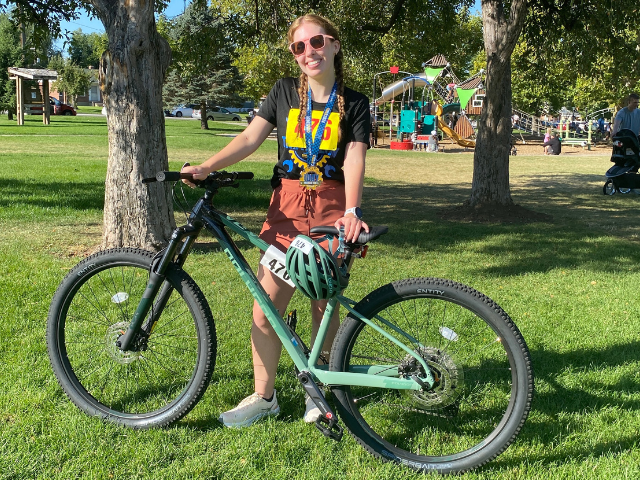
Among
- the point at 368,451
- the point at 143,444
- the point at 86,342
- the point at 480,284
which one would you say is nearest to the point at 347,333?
the point at 368,451

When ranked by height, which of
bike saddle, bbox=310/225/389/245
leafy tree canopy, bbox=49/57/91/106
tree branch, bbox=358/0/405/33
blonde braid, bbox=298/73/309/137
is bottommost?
bike saddle, bbox=310/225/389/245

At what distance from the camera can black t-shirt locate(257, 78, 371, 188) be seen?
3098mm

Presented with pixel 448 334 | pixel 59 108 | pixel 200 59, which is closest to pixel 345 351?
pixel 448 334

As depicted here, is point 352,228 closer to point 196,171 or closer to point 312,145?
point 312,145

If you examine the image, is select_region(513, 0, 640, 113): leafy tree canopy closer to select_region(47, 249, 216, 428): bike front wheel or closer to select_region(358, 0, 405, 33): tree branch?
select_region(358, 0, 405, 33): tree branch

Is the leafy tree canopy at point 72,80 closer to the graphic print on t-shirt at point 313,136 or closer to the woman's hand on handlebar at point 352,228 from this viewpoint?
the graphic print on t-shirt at point 313,136

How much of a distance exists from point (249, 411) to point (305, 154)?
1352 millimetres

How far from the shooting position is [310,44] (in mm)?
3023

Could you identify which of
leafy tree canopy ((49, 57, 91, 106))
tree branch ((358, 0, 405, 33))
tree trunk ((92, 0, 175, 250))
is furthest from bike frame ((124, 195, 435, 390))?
leafy tree canopy ((49, 57, 91, 106))

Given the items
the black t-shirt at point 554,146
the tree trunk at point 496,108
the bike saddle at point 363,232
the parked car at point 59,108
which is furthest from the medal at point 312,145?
the parked car at point 59,108

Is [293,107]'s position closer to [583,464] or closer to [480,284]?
[583,464]

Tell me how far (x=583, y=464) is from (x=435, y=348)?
877mm

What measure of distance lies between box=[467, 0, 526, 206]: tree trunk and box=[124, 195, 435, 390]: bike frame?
791cm

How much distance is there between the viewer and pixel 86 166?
15391mm
